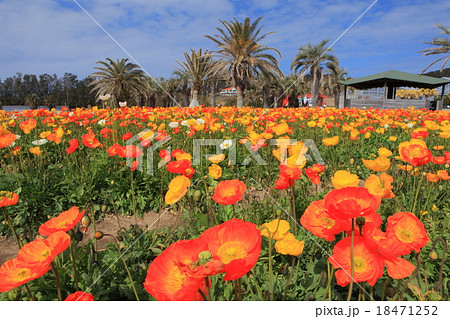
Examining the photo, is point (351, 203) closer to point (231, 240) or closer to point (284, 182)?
point (231, 240)

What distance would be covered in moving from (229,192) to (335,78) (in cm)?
3498

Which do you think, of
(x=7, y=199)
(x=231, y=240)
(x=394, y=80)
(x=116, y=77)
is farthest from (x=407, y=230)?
(x=394, y=80)

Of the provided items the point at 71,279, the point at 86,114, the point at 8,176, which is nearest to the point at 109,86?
the point at 86,114

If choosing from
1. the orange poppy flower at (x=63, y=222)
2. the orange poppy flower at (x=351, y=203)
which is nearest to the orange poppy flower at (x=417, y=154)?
the orange poppy flower at (x=351, y=203)

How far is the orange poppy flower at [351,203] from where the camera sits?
0.58 m

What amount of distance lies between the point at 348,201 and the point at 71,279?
1.13 metres

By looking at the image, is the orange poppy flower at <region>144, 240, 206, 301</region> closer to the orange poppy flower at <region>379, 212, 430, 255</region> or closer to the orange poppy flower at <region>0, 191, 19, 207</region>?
the orange poppy flower at <region>379, 212, 430, 255</region>

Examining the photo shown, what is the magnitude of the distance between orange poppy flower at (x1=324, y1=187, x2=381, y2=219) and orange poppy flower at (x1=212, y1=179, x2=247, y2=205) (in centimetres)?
37

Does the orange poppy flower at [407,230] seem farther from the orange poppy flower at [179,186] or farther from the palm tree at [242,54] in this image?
the palm tree at [242,54]

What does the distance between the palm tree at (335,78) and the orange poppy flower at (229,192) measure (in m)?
21.9

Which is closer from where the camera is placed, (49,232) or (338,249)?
(338,249)

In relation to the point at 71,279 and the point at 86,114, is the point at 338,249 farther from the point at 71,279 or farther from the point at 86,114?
the point at 86,114

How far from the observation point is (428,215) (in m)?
Answer: 1.80

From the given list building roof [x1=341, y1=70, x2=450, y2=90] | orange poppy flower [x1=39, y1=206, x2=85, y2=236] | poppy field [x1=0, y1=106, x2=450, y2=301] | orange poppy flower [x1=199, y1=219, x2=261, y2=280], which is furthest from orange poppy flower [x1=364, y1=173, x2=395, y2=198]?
building roof [x1=341, y1=70, x2=450, y2=90]
